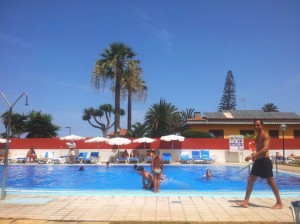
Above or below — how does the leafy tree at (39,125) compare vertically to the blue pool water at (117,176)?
above

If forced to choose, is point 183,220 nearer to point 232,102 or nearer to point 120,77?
point 120,77

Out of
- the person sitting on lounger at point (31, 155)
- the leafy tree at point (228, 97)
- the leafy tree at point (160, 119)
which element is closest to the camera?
the person sitting on lounger at point (31, 155)

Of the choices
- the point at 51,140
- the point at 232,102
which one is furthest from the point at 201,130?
the point at 232,102

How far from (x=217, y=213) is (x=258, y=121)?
2.29m

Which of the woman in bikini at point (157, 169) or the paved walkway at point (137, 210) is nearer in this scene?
the paved walkway at point (137, 210)

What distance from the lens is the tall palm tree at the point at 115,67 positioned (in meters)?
27.5

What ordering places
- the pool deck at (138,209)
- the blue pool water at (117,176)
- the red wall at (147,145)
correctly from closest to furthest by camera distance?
the pool deck at (138,209)
the blue pool water at (117,176)
the red wall at (147,145)

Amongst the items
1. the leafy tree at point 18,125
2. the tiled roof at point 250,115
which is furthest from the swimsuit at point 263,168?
the leafy tree at point 18,125

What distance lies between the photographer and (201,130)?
3525 centimetres

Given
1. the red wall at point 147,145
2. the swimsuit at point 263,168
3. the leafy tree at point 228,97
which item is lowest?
the swimsuit at point 263,168

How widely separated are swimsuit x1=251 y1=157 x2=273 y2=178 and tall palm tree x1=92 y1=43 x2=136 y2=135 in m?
21.0

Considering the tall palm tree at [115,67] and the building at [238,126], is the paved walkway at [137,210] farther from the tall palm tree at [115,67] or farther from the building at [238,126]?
the building at [238,126]

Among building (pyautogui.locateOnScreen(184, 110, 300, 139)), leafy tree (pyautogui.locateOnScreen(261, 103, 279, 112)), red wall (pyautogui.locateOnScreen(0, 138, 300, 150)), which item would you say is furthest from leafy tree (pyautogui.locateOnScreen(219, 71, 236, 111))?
red wall (pyautogui.locateOnScreen(0, 138, 300, 150))

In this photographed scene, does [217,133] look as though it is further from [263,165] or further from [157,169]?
[263,165]
